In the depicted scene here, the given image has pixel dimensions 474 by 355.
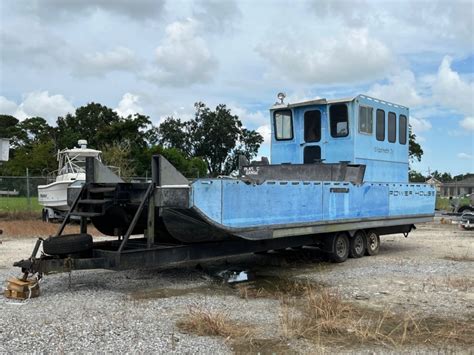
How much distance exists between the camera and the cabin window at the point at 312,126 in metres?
12.9

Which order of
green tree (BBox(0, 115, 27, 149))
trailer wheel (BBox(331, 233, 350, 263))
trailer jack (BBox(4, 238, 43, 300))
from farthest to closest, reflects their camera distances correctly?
green tree (BBox(0, 115, 27, 149))
trailer wheel (BBox(331, 233, 350, 263))
trailer jack (BBox(4, 238, 43, 300))

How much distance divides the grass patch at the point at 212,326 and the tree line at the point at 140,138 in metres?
38.0

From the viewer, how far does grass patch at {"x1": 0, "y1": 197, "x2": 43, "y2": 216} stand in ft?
74.6

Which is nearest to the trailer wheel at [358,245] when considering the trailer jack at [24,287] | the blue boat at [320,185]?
the blue boat at [320,185]

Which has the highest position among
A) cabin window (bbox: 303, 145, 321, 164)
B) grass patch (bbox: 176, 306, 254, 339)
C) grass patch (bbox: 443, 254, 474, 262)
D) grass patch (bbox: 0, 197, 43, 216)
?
cabin window (bbox: 303, 145, 321, 164)

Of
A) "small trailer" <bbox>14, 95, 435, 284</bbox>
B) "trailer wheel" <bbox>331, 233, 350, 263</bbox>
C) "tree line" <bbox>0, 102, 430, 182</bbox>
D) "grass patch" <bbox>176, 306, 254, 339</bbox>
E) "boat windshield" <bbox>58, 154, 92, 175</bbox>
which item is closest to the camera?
"grass patch" <bbox>176, 306, 254, 339</bbox>

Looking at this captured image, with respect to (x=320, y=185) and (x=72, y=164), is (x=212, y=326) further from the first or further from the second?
(x=72, y=164)

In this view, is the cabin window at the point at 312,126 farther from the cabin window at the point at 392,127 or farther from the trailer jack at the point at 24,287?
the trailer jack at the point at 24,287

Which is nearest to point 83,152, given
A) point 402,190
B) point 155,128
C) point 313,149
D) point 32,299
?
point 313,149

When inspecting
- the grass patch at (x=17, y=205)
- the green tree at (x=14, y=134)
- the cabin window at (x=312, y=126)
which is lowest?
the grass patch at (x=17, y=205)

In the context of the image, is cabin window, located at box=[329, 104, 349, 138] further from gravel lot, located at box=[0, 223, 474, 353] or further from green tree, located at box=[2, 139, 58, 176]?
green tree, located at box=[2, 139, 58, 176]

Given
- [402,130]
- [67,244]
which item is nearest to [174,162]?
[402,130]

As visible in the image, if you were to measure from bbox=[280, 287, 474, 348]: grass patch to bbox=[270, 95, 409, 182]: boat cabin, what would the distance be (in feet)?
18.0

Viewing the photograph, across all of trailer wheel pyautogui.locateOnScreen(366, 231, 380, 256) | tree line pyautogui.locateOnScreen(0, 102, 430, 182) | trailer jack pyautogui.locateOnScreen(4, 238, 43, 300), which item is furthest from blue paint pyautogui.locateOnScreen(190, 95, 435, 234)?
tree line pyautogui.locateOnScreen(0, 102, 430, 182)
